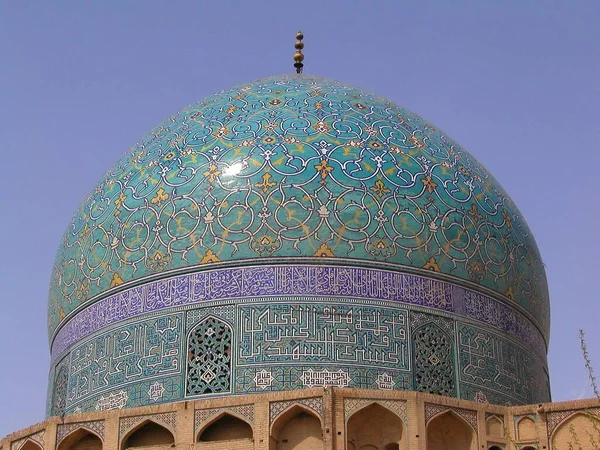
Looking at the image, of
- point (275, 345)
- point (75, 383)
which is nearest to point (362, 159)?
point (275, 345)

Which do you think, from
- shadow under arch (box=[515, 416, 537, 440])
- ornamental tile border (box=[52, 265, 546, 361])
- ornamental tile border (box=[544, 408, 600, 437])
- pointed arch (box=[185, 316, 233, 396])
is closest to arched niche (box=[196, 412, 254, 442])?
pointed arch (box=[185, 316, 233, 396])

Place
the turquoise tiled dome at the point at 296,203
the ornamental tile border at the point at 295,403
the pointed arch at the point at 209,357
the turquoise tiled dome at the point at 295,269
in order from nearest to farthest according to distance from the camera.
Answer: the ornamental tile border at the point at 295,403, the pointed arch at the point at 209,357, the turquoise tiled dome at the point at 295,269, the turquoise tiled dome at the point at 296,203

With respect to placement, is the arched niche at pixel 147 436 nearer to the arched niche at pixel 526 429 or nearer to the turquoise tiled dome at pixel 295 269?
the turquoise tiled dome at pixel 295 269

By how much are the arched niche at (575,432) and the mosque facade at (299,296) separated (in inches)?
0.7

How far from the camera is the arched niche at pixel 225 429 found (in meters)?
10.5

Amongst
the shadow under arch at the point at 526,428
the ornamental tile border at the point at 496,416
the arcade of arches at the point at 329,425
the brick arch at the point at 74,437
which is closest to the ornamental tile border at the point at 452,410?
the arcade of arches at the point at 329,425

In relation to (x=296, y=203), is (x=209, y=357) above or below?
below

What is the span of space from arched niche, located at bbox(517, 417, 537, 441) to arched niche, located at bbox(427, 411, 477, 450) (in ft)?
1.37

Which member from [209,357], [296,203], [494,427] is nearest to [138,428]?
[209,357]

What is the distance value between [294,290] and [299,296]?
0.23 ft

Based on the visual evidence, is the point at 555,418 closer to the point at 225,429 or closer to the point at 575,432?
the point at 575,432

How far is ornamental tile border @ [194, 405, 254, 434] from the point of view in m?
10.4

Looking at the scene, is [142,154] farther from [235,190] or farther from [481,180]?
[481,180]

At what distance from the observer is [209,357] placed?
1105 cm
